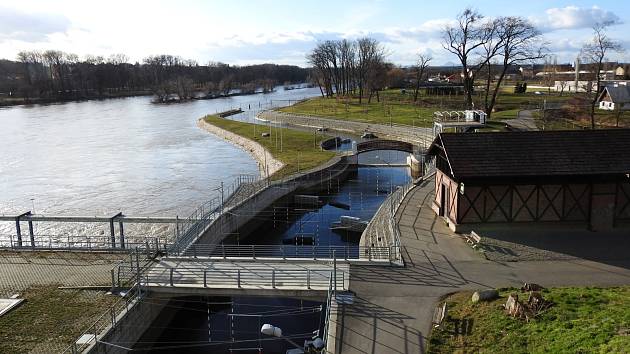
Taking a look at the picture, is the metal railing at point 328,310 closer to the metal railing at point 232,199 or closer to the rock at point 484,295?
the rock at point 484,295

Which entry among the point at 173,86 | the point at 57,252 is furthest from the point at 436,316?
the point at 173,86

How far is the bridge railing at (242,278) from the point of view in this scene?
20.4m

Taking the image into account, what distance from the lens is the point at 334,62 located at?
137 meters

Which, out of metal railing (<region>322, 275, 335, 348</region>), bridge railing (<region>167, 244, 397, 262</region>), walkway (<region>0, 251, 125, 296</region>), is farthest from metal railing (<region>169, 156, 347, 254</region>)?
metal railing (<region>322, 275, 335, 348</region>)

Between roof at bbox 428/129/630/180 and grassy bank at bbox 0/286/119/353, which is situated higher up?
roof at bbox 428/129/630/180

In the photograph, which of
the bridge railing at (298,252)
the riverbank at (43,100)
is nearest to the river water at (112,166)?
the bridge railing at (298,252)

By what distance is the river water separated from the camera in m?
41.0

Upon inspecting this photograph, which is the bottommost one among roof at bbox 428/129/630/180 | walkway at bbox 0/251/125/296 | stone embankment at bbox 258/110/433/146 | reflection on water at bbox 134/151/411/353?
reflection on water at bbox 134/151/411/353

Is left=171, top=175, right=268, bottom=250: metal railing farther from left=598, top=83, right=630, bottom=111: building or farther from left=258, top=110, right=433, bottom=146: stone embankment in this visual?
left=598, top=83, right=630, bottom=111: building

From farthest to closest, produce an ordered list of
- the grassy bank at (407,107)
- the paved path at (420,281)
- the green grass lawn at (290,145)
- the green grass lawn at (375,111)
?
the grassy bank at (407,107), the green grass lawn at (375,111), the green grass lawn at (290,145), the paved path at (420,281)

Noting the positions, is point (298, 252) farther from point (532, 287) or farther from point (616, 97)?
point (616, 97)

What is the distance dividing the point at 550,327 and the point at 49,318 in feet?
53.7

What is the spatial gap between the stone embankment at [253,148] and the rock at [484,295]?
29995 mm

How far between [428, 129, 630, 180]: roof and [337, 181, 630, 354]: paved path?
3733 mm
